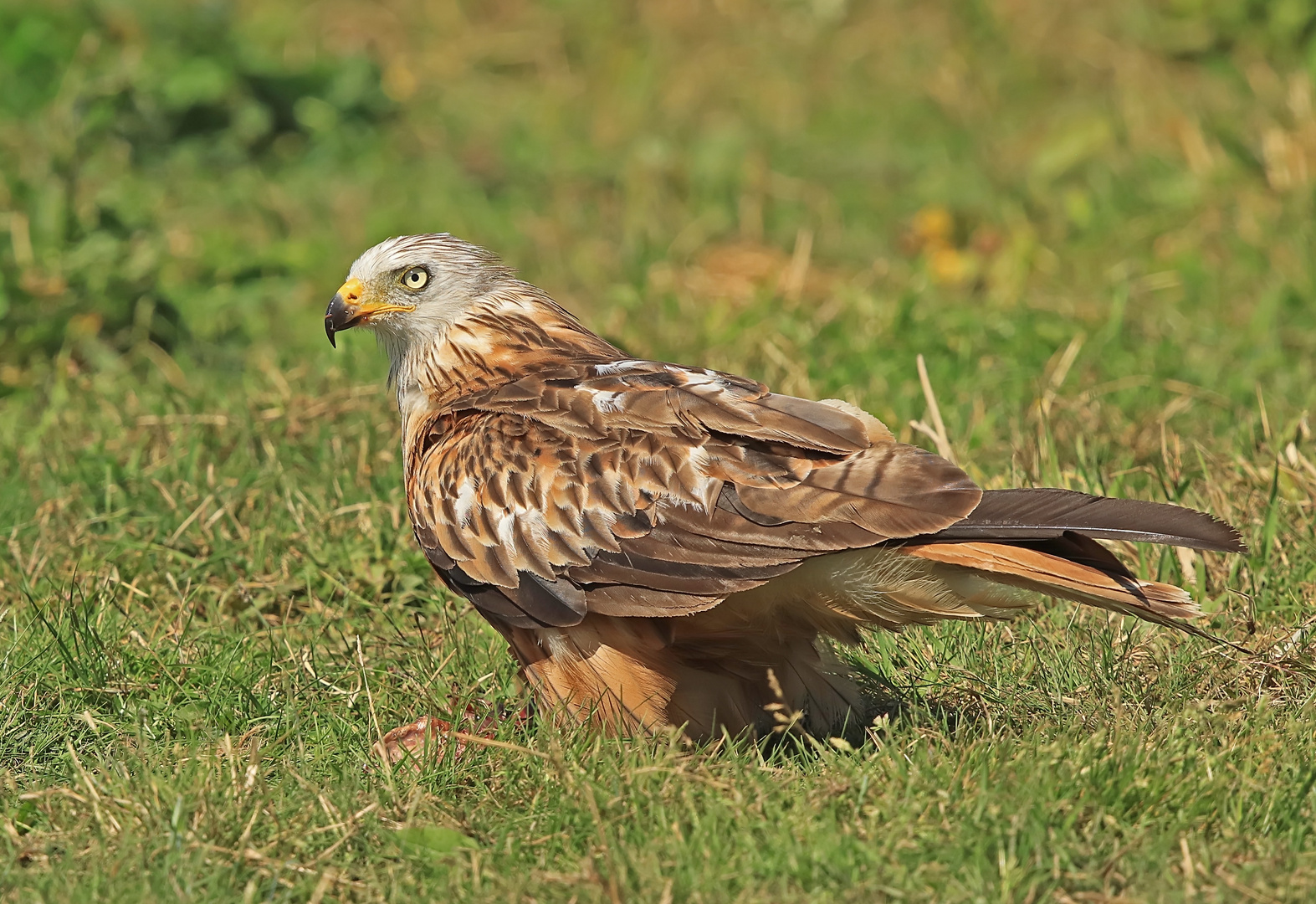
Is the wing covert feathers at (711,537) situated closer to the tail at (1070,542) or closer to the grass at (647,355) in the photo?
the tail at (1070,542)

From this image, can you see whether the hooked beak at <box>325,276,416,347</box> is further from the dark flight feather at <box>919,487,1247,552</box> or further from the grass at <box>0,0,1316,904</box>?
the dark flight feather at <box>919,487,1247,552</box>

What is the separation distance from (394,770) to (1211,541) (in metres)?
2.12

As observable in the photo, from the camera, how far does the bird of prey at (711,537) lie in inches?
163

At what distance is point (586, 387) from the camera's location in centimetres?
480

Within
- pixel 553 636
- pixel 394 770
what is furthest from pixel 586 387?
pixel 394 770

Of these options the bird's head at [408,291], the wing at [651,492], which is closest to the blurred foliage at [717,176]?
the bird's head at [408,291]

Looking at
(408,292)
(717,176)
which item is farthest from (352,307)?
(717,176)

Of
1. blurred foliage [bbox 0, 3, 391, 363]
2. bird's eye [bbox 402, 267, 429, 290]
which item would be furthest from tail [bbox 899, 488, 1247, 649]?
blurred foliage [bbox 0, 3, 391, 363]

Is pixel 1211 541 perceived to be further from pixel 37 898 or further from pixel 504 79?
pixel 504 79

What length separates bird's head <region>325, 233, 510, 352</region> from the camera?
534cm

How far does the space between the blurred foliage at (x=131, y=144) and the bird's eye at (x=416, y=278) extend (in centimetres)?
289

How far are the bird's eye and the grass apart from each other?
35.6 inches

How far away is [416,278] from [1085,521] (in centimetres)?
240

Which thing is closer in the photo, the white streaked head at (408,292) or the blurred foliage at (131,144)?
the white streaked head at (408,292)
